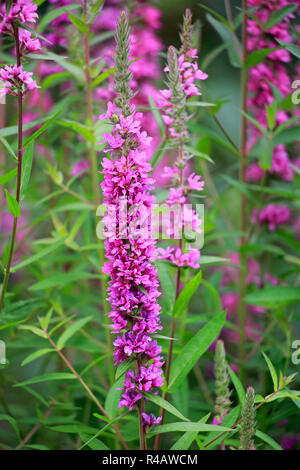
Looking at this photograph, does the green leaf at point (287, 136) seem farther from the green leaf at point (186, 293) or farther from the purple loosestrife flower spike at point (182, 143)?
the green leaf at point (186, 293)

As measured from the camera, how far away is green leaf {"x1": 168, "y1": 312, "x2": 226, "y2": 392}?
796 millimetres

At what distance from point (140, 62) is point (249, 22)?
36 centimetres

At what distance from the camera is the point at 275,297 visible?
1.05m

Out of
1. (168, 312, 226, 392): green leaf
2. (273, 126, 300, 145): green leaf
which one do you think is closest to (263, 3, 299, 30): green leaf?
(273, 126, 300, 145): green leaf

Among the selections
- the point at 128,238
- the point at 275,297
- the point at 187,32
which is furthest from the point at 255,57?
the point at 128,238

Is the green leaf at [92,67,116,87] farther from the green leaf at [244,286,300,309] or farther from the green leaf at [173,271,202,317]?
the green leaf at [244,286,300,309]

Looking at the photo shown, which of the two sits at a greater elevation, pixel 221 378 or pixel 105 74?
pixel 105 74

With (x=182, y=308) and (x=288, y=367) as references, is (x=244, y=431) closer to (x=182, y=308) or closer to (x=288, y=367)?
(x=182, y=308)

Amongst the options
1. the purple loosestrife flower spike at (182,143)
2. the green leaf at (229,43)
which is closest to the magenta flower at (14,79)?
the purple loosestrife flower spike at (182,143)

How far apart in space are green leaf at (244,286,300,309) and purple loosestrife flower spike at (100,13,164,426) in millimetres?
427

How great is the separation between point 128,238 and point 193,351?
25 cm

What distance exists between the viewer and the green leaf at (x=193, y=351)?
2.61 feet

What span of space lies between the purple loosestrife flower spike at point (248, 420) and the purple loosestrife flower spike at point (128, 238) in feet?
0.41

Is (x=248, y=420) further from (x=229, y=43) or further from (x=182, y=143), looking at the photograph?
(x=229, y=43)
